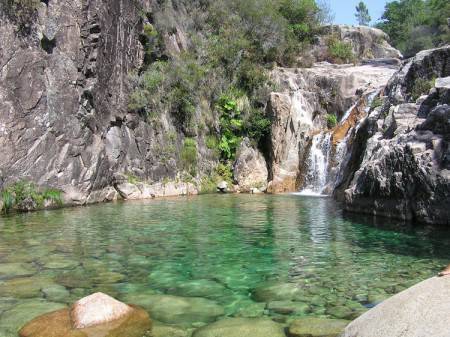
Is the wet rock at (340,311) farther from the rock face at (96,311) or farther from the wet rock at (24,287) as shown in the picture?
the wet rock at (24,287)

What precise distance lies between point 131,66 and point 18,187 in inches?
374

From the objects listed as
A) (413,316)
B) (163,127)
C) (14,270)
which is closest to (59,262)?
(14,270)

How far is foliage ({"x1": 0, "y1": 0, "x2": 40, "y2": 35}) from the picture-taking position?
51.8 feet

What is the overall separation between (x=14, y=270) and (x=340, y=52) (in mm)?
32197

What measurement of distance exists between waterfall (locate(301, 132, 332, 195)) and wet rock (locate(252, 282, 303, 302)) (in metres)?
16.2

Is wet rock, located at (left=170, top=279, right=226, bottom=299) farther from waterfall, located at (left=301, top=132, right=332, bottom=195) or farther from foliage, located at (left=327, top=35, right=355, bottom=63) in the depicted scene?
foliage, located at (left=327, top=35, right=355, bottom=63)

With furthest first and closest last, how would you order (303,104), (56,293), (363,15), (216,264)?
(363,15), (303,104), (216,264), (56,293)

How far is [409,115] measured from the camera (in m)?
12.9

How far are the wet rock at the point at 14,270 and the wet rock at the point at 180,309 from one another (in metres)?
2.13

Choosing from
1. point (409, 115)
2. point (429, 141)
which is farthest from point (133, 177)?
point (429, 141)

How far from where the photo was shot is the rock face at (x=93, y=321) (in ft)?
13.8

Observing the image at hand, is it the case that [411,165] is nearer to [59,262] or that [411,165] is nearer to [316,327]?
[316,327]

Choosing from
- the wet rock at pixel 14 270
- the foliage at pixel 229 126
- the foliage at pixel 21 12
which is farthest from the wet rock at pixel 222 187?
the wet rock at pixel 14 270

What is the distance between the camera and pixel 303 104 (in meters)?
26.3
